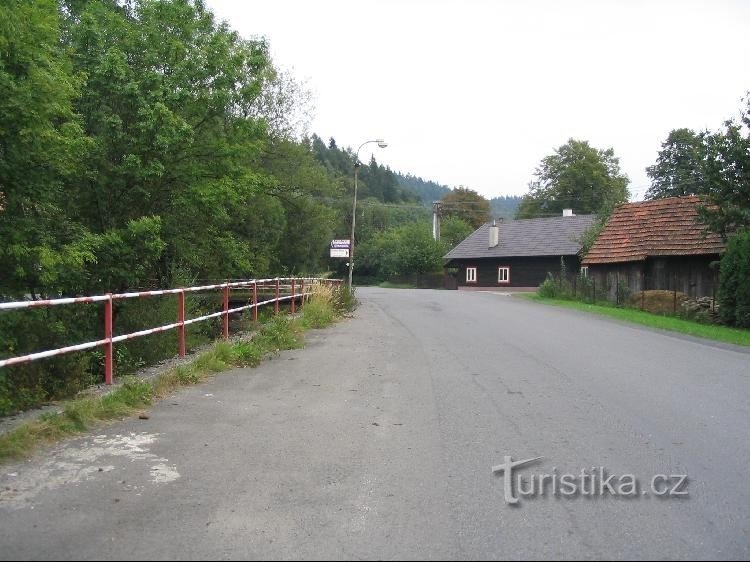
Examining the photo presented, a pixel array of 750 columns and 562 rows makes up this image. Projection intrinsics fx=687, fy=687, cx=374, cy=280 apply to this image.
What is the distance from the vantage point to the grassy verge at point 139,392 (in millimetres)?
5777

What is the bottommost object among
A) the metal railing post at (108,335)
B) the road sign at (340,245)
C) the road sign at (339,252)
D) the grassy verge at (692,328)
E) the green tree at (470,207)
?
the grassy verge at (692,328)

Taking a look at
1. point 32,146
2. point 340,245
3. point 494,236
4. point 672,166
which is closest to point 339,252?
point 340,245

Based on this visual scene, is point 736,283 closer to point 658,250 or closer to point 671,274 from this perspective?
point 671,274

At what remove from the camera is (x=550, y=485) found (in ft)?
16.7

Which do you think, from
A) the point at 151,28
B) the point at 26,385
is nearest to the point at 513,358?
the point at 26,385

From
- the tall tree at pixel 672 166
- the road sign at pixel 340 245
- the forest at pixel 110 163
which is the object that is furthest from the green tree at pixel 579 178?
the forest at pixel 110 163

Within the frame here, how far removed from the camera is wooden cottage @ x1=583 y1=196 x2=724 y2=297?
29.7m

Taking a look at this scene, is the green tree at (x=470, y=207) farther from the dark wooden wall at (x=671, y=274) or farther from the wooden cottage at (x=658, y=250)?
the dark wooden wall at (x=671, y=274)

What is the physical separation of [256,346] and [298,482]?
6.52 m

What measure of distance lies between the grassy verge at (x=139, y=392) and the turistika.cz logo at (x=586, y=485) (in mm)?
3810

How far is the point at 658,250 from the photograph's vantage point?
31.4m

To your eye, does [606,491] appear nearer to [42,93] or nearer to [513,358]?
[513,358]

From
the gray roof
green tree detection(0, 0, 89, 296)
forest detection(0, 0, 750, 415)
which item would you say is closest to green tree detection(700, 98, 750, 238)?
forest detection(0, 0, 750, 415)

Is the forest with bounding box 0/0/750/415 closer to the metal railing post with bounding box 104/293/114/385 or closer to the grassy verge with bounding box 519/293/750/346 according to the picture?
the metal railing post with bounding box 104/293/114/385
